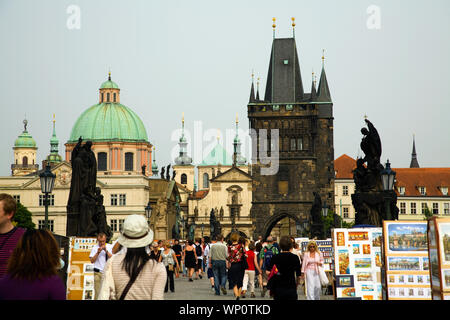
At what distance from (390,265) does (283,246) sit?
1491mm

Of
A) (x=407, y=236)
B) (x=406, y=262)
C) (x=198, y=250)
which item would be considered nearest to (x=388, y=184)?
(x=406, y=262)

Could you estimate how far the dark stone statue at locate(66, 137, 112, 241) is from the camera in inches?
702

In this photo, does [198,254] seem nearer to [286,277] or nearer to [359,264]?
[359,264]

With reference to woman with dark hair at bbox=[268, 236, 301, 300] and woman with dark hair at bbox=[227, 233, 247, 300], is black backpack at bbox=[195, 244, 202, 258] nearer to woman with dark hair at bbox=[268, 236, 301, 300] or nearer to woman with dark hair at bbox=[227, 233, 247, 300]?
woman with dark hair at bbox=[227, 233, 247, 300]

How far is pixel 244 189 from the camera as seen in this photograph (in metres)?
115

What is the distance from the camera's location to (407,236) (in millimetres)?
10570

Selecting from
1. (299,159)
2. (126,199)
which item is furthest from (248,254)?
(126,199)

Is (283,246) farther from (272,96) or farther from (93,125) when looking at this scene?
(93,125)

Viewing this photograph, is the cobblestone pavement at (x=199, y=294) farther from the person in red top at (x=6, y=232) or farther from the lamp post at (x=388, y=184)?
the person in red top at (x=6, y=232)

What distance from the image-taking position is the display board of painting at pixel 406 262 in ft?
34.8

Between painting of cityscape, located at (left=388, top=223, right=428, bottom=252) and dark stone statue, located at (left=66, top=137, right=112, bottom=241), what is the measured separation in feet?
28.9

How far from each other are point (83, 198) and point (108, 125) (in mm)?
95725

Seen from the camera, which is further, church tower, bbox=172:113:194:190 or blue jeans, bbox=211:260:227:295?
church tower, bbox=172:113:194:190

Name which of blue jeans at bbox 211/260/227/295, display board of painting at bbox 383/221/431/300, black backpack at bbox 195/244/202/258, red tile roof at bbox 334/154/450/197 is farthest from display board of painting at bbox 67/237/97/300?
red tile roof at bbox 334/154/450/197
